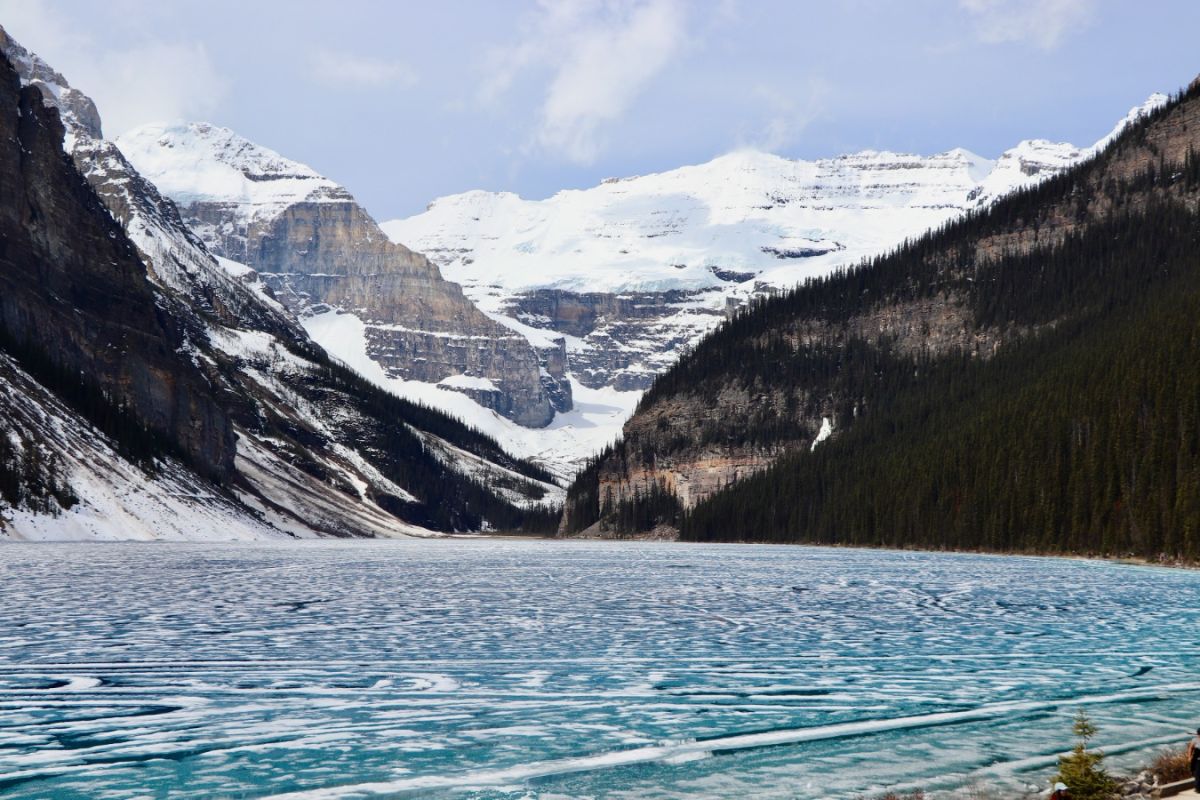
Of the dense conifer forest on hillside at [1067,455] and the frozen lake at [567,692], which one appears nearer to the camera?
the frozen lake at [567,692]

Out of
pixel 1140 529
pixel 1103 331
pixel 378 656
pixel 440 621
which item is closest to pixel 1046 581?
pixel 1140 529

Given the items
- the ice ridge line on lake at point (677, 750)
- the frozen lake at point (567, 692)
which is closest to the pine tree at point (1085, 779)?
the frozen lake at point (567, 692)

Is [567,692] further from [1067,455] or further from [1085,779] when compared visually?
[1067,455]

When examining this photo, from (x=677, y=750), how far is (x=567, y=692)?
268 inches

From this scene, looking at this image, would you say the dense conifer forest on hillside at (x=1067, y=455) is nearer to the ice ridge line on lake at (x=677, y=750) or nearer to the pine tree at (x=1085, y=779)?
the ice ridge line on lake at (x=677, y=750)

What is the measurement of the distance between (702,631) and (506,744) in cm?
2137

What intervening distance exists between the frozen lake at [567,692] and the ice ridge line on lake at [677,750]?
0.09 m

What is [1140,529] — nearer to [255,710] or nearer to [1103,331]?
→ [1103,331]

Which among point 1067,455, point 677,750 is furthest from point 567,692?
point 1067,455

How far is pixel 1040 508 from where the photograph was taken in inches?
5079

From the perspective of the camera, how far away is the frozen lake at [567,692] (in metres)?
23.3

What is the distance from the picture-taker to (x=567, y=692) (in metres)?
31.4

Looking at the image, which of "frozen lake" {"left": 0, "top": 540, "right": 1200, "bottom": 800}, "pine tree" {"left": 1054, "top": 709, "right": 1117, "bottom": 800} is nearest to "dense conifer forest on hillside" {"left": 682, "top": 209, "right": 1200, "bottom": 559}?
"frozen lake" {"left": 0, "top": 540, "right": 1200, "bottom": 800}

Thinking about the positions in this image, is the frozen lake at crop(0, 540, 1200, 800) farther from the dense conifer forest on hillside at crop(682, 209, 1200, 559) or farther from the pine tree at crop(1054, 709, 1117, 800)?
the dense conifer forest on hillside at crop(682, 209, 1200, 559)
